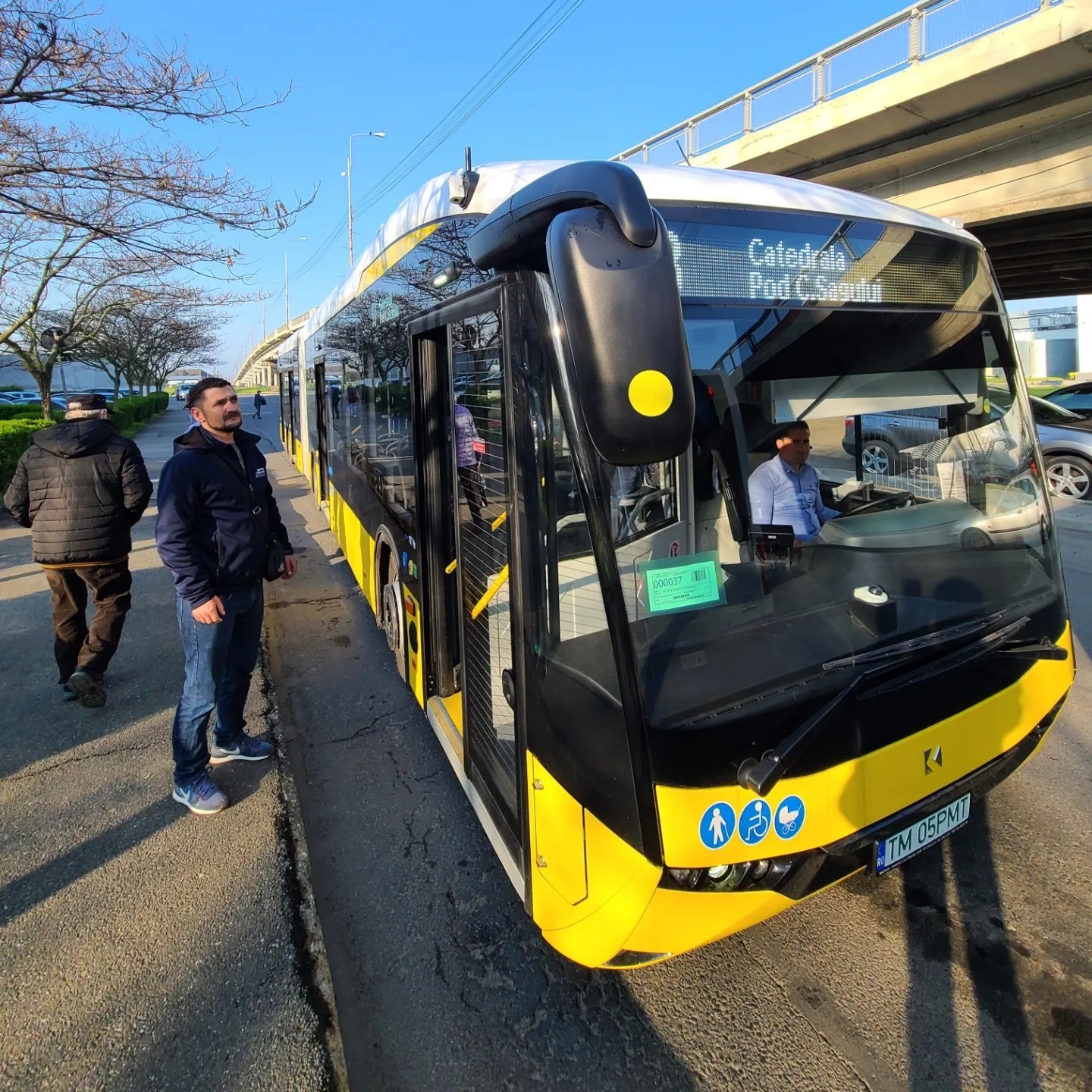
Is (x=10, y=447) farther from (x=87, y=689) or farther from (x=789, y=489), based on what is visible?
(x=789, y=489)

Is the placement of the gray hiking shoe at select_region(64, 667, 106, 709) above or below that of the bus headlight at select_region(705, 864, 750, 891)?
below

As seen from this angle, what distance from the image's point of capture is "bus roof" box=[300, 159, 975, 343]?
2221 millimetres

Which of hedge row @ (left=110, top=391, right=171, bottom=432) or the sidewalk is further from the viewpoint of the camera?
hedge row @ (left=110, top=391, right=171, bottom=432)

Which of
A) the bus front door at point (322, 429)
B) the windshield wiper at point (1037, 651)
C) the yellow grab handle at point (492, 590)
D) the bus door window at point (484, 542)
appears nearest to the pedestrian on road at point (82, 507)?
the bus door window at point (484, 542)

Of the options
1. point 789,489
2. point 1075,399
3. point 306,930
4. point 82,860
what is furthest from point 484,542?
point 1075,399

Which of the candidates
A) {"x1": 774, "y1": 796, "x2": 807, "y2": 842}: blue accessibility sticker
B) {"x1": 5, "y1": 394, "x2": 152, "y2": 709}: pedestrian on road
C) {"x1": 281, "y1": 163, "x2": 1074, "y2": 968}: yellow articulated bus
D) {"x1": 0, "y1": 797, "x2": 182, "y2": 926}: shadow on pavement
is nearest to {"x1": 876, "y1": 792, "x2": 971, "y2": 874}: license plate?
{"x1": 281, "y1": 163, "x2": 1074, "y2": 968}: yellow articulated bus

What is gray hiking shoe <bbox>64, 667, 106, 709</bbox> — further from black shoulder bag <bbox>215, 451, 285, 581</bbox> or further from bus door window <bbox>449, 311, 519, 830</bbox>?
bus door window <bbox>449, 311, 519, 830</bbox>

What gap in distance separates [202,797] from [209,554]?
1.16m

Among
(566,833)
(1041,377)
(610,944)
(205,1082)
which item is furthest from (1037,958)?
(1041,377)

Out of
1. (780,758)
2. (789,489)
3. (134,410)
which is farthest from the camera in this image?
(134,410)

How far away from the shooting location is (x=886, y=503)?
2918 mm

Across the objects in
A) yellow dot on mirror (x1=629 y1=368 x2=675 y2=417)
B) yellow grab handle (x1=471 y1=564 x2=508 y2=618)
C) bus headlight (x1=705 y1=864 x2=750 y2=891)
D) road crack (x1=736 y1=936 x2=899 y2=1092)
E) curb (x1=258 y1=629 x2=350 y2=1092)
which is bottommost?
road crack (x1=736 y1=936 x2=899 y2=1092)

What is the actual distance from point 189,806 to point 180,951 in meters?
0.93

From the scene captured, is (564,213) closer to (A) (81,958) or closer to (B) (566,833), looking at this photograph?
(B) (566,833)
